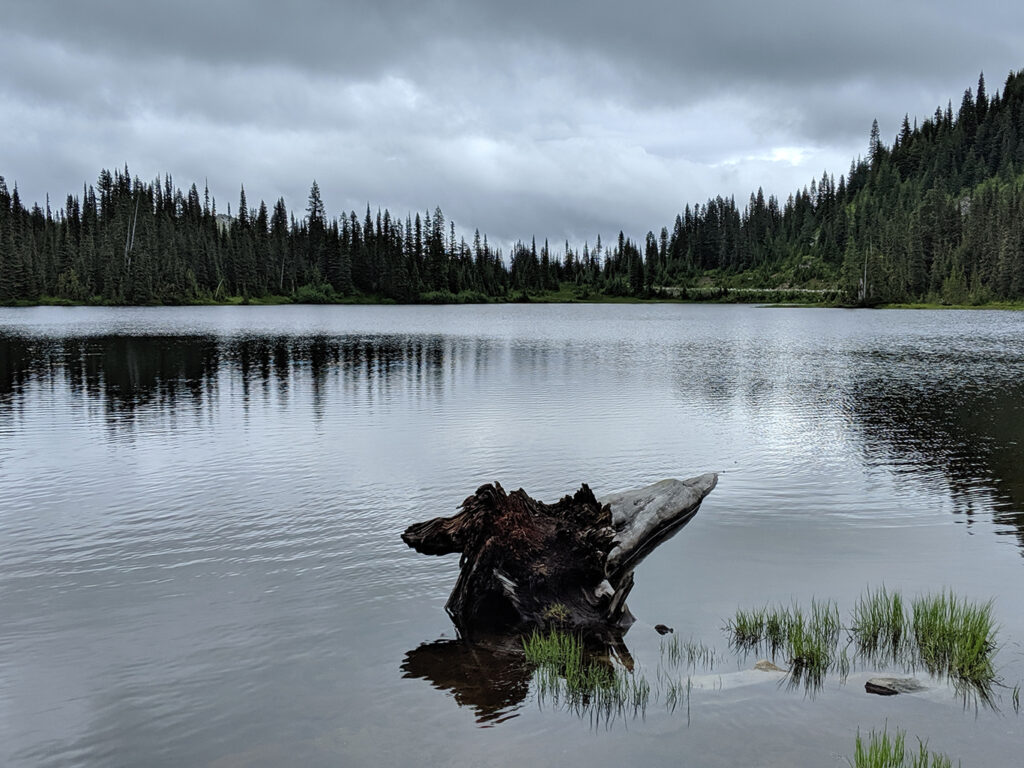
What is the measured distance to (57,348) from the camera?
218 feet

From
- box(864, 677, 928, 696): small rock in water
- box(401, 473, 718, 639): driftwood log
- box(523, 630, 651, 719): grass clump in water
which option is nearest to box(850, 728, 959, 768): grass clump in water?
box(864, 677, 928, 696): small rock in water

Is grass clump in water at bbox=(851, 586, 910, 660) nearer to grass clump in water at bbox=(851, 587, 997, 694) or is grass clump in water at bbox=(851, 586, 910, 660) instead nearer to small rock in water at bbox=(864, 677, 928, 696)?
grass clump in water at bbox=(851, 587, 997, 694)

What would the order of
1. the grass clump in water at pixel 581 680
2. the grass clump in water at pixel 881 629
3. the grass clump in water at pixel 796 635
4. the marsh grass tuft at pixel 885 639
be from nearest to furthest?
the grass clump in water at pixel 581 680 < the marsh grass tuft at pixel 885 639 < the grass clump in water at pixel 796 635 < the grass clump in water at pixel 881 629

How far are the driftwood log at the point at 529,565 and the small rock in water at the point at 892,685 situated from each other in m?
3.63

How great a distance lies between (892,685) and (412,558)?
8982mm

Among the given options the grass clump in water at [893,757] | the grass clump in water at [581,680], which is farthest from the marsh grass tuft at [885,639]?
the grass clump in water at [581,680]

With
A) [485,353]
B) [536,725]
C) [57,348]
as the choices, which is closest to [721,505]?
[536,725]

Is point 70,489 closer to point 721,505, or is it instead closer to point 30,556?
point 30,556

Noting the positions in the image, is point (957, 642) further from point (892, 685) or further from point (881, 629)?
point (892, 685)

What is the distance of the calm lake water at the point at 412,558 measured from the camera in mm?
8633

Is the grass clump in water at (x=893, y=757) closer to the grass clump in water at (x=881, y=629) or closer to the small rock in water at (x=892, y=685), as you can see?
the small rock in water at (x=892, y=685)

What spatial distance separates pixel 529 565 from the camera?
38.9ft

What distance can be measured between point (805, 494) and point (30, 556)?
18.6 meters

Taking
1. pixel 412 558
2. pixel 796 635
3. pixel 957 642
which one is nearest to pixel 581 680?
pixel 796 635
